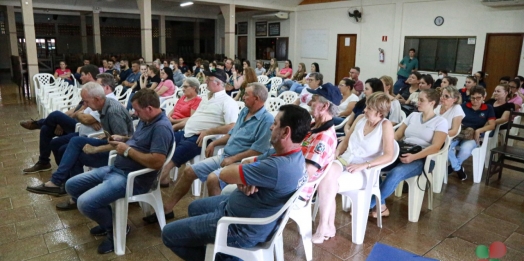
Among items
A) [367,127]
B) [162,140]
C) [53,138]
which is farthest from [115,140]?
[367,127]

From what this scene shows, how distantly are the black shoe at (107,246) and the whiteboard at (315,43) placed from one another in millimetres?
A: 10444

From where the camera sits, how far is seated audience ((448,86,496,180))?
3.83 m

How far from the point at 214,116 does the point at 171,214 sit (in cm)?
97

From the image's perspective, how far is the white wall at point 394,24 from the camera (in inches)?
322

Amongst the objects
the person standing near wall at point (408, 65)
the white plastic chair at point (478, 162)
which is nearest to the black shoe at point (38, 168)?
the white plastic chair at point (478, 162)

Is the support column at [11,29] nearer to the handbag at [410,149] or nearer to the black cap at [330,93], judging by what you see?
the black cap at [330,93]

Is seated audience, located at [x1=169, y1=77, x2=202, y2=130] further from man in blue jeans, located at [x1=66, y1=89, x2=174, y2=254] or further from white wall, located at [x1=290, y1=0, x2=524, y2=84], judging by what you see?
white wall, located at [x1=290, y1=0, x2=524, y2=84]

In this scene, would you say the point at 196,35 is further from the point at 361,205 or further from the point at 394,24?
the point at 361,205

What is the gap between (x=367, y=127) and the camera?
9.39 ft

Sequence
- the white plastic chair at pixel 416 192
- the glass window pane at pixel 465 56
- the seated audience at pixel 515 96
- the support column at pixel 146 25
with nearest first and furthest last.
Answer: the white plastic chair at pixel 416 192 → the seated audience at pixel 515 96 → the glass window pane at pixel 465 56 → the support column at pixel 146 25

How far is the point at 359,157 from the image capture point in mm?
2811

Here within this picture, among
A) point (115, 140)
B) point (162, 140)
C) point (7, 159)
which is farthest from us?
point (7, 159)

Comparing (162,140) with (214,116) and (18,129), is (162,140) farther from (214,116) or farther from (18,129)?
(18,129)

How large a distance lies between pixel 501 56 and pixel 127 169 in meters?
8.56
